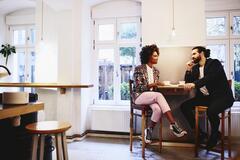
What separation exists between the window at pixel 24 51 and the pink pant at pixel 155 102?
11.0 feet

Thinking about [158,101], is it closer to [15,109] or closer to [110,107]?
[110,107]

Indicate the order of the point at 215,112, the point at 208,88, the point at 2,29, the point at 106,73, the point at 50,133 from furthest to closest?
the point at 2,29 < the point at 106,73 < the point at 208,88 < the point at 215,112 < the point at 50,133

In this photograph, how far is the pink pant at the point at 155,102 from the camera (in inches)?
117

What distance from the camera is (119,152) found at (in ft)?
10.6

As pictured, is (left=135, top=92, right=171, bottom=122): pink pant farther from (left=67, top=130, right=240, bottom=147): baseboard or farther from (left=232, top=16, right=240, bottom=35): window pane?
(left=232, top=16, right=240, bottom=35): window pane

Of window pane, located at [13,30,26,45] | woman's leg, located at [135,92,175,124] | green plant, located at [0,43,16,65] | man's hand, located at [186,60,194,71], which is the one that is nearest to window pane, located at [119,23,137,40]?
man's hand, located at [186,60,194,71]

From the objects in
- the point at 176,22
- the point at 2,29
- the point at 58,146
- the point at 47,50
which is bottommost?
the point at 58,146

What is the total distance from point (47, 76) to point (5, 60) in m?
1.80

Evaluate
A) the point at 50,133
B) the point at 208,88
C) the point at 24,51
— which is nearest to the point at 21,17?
the point at 24,51

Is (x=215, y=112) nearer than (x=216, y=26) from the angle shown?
Yes

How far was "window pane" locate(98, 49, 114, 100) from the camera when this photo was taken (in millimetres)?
4484

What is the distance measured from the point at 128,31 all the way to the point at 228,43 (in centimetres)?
198

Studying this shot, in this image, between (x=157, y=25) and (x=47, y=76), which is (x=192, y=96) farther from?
(x=47, y=76)

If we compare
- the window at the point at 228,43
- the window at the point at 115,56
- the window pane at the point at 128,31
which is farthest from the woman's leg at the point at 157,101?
the window at the point at 228,43
